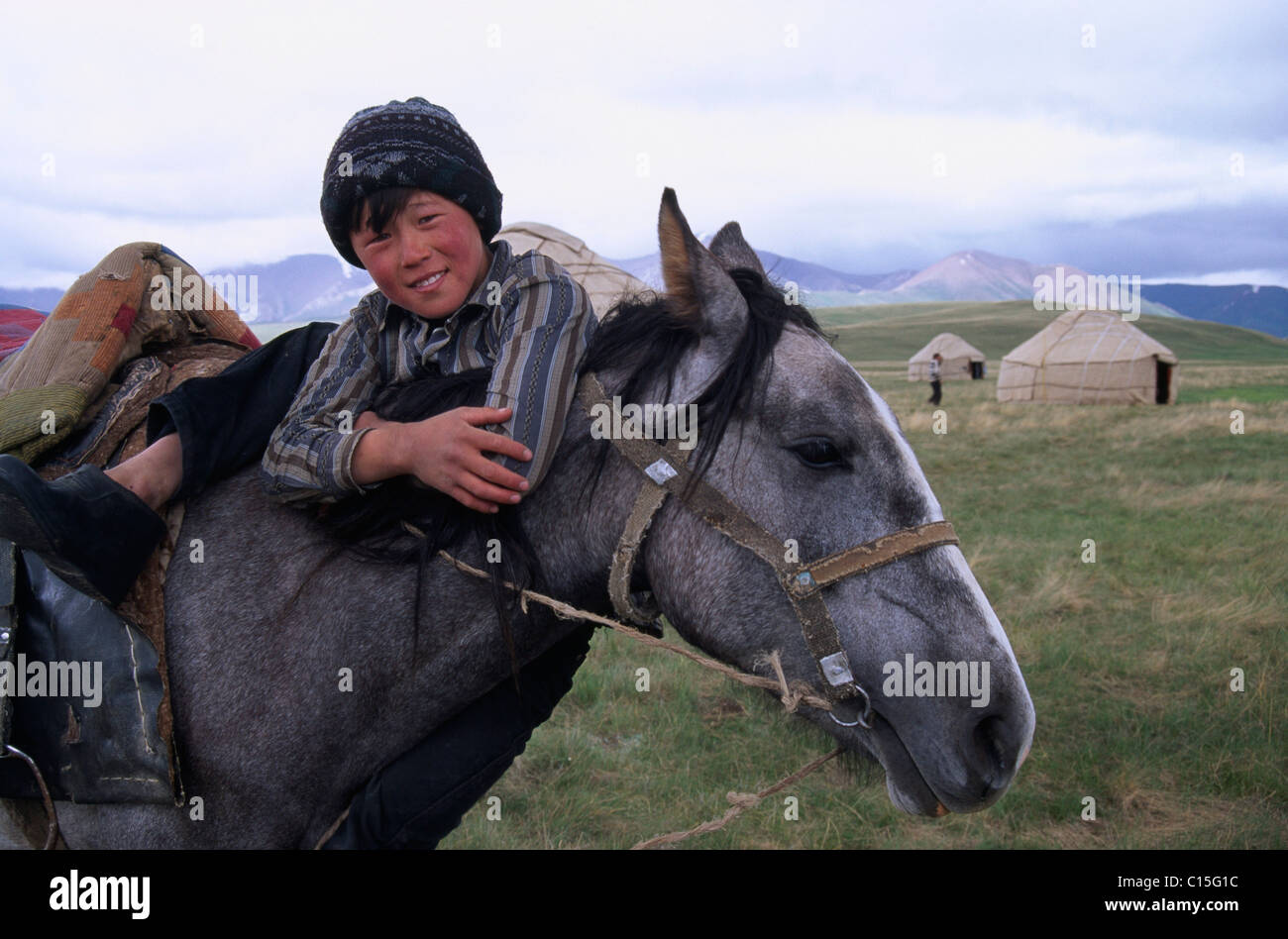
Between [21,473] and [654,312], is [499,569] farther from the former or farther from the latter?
[21,473]

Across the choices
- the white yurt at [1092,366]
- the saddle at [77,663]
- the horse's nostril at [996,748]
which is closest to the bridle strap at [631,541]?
the horse's nostril at [996,748]

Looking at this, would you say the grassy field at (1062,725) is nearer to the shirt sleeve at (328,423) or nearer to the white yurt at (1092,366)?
the shirt sleeve at (328,423)

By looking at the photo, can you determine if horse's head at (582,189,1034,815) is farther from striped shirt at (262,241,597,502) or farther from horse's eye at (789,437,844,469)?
striped shirt at (262,241,597,502)

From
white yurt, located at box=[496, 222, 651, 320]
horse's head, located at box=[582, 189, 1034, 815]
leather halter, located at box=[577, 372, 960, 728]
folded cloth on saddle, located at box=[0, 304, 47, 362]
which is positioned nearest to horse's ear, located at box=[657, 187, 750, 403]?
horse's head, located at box=[582, 189, 1034, 815]

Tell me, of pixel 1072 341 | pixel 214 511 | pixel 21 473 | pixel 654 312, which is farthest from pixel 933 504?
pixel 1072 341

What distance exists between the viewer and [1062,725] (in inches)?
228

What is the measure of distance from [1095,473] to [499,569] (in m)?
14.9

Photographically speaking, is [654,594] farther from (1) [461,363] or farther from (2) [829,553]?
(1) [461,363]

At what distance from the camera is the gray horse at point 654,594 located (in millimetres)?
1927

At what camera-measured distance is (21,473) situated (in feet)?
6.03

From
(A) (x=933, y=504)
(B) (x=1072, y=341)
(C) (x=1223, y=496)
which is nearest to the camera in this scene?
(A) (x=933, y=504)

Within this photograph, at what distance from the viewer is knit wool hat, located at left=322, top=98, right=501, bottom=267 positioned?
2.16 m

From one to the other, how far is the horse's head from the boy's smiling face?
570mm

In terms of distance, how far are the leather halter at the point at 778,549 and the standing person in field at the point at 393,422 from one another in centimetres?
25
